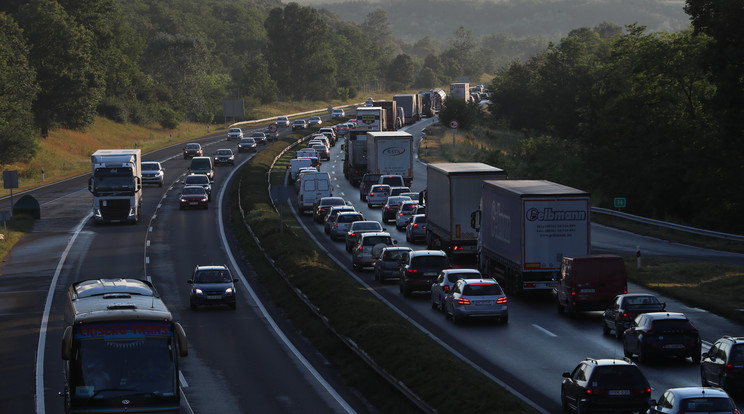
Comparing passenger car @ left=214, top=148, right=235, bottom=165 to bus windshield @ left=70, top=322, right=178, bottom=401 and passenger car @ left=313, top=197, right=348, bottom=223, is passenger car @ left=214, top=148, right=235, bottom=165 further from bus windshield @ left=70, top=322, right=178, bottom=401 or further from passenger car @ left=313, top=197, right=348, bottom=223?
bus windshield @ left=70, top=322, right=178, bottom=401

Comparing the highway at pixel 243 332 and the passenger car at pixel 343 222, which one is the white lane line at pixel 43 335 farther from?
the passenger car at pixel 343 222

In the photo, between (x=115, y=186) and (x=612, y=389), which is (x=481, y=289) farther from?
(x=115, y=186)

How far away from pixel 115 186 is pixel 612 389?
43254 mm

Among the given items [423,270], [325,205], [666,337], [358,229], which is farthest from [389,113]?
[666,337]

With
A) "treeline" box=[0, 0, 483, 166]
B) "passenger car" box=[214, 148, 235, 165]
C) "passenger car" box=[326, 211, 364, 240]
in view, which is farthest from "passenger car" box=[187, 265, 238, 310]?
"passenger car" box=[214, 148, 235, 165]

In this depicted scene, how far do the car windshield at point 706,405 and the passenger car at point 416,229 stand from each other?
3439 cm

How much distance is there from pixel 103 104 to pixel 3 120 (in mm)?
40447

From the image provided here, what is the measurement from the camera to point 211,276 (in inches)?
1430

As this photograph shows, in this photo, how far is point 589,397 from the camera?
1956 centimetres

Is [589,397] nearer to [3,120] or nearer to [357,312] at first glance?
[357,312]

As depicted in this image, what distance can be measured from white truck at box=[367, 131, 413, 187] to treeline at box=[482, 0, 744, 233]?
1463 cm

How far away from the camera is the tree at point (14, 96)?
88000mm

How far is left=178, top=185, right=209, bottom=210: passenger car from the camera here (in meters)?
65.9

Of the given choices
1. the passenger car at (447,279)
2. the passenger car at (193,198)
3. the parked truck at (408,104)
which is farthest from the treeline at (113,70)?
the passenger car at (447,279)
